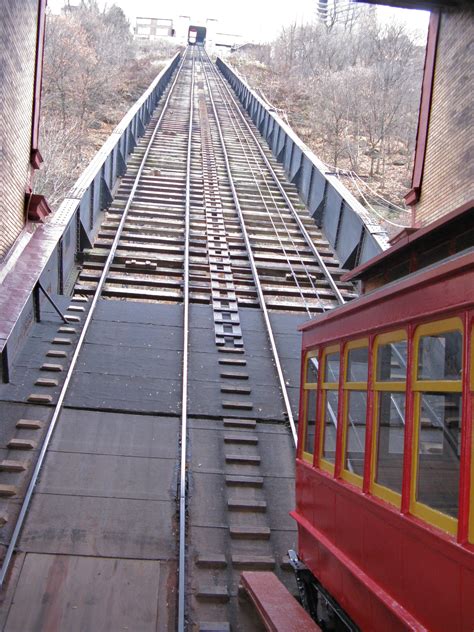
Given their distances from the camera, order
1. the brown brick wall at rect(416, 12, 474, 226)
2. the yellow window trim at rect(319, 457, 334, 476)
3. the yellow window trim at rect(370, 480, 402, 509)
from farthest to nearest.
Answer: the brown brick wall at rect(416, 12, 474, 226), the yellow window trim at rect(319, 457, 334, 476), the yellow window trim at rect(370, 480, 402, 509)

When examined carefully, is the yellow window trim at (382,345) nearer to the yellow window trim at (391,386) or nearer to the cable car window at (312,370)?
the yellow window trim at (391,386)

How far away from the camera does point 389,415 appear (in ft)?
11.6

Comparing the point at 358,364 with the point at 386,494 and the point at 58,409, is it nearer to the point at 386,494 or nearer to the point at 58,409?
the point at 386,494

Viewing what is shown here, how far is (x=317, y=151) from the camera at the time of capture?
1176 inches

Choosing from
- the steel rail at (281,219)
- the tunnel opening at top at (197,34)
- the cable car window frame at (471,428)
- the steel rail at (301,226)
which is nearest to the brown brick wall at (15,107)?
the steel rail at (281,219)

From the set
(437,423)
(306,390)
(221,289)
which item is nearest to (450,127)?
(221,289)

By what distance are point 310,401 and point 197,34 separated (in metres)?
81.4

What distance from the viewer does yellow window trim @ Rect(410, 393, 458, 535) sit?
9.04 ft

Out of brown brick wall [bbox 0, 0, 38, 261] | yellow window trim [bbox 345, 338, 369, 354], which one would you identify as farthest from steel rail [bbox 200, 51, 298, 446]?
brown brick wall [bbox 0, 0, 38, 261]

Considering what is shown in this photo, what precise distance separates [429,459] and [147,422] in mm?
5413

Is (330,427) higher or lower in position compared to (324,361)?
lower

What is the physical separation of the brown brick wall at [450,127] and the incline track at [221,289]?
2.40 m

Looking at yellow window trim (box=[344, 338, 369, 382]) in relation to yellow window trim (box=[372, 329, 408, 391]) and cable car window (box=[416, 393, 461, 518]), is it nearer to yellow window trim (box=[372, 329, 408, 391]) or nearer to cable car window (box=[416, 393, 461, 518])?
yellow window trim (box=[372, 329, 408, 391])

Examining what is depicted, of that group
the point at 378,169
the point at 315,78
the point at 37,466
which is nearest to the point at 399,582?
the point at 37,466
